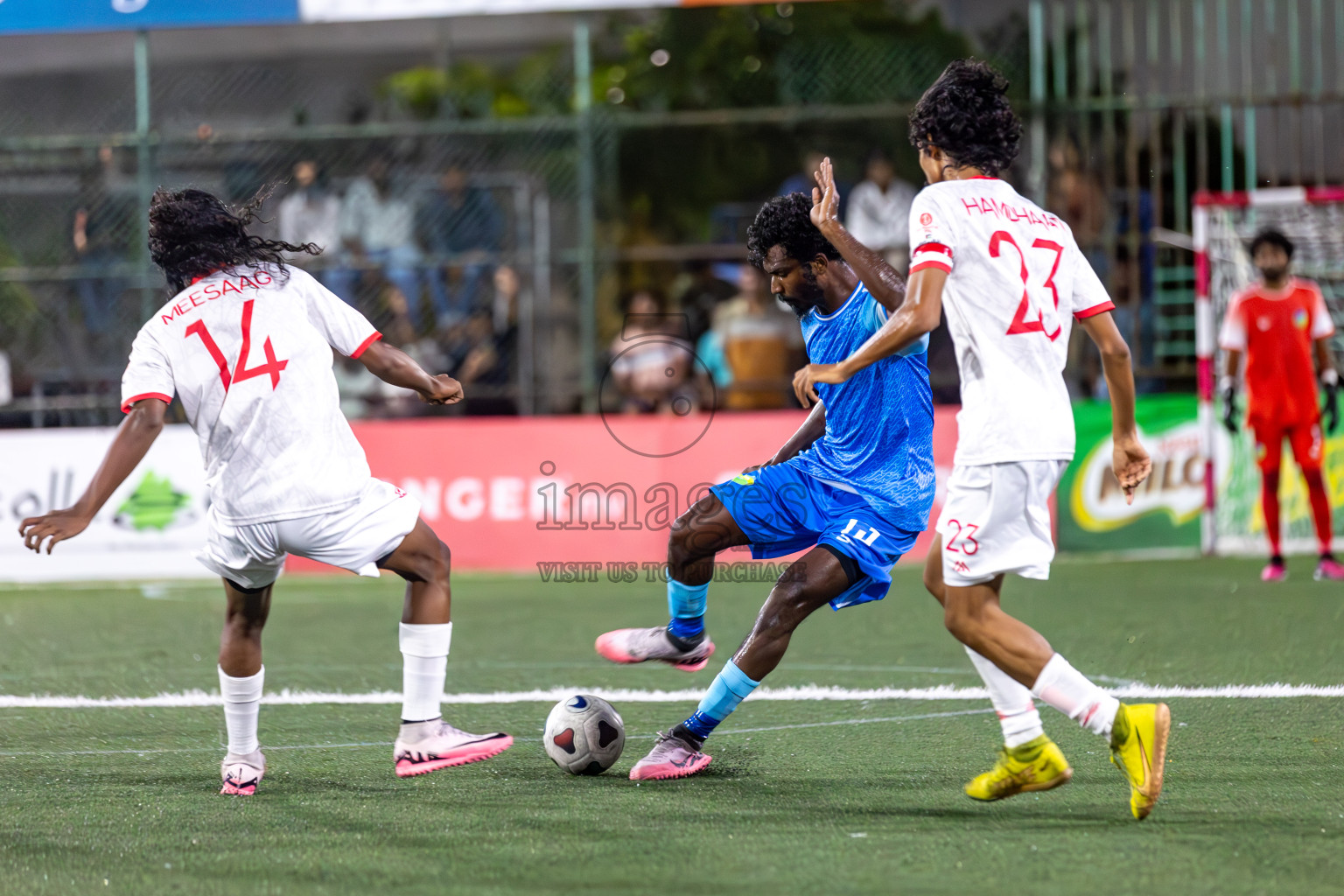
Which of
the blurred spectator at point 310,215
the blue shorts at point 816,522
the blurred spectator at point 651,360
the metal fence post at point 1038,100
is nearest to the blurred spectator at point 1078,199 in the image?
the metal fence post at point 1038,100

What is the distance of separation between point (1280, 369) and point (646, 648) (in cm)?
716

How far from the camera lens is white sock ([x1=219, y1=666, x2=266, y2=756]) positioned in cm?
483

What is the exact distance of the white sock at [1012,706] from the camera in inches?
167

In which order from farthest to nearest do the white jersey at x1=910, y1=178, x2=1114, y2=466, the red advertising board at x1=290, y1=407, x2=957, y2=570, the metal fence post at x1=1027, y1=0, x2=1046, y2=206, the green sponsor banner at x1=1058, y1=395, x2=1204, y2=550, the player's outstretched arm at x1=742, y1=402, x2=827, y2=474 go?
the metal fence post at x1=1027, y1=0, x2=1046, y2=206
the green sponsor banner at x1=1058, y1=395, x2=1204, y2=550
the red advertising board at x1=290, y1=407, x2=957, y2=570
the player's outstretched arm at x1=742, y1=402, x2=827, y2=474
the white jersey at x1=910, y1=178, x2=1114, y2=466

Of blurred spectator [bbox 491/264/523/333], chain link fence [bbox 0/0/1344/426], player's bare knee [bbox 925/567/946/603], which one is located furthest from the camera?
blurred spectator [bbox 491/264/523/333]

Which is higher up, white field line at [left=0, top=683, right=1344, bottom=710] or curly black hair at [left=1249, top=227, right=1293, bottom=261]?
curly black hair at [left=1249, top=227, right=1293, bottom=261]

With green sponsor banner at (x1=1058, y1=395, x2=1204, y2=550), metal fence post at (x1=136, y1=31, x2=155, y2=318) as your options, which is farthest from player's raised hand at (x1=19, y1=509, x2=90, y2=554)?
metal fence post at (x1=136, y1=31, x2=155, y2=318)

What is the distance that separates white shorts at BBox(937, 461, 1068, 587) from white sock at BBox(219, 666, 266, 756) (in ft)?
7.55

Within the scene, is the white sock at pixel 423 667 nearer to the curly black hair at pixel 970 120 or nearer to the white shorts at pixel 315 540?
the white shorts at pixel 315 540

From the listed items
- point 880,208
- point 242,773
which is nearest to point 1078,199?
point 880,208

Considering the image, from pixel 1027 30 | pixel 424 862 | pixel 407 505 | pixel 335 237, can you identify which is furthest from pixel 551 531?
pixel 424 862

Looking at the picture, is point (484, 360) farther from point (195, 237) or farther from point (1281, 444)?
point (195, 237)

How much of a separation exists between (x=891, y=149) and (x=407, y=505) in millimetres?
10727

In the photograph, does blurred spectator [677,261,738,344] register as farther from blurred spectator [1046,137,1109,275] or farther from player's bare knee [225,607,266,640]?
player's bare knee [225,607,266,640]
